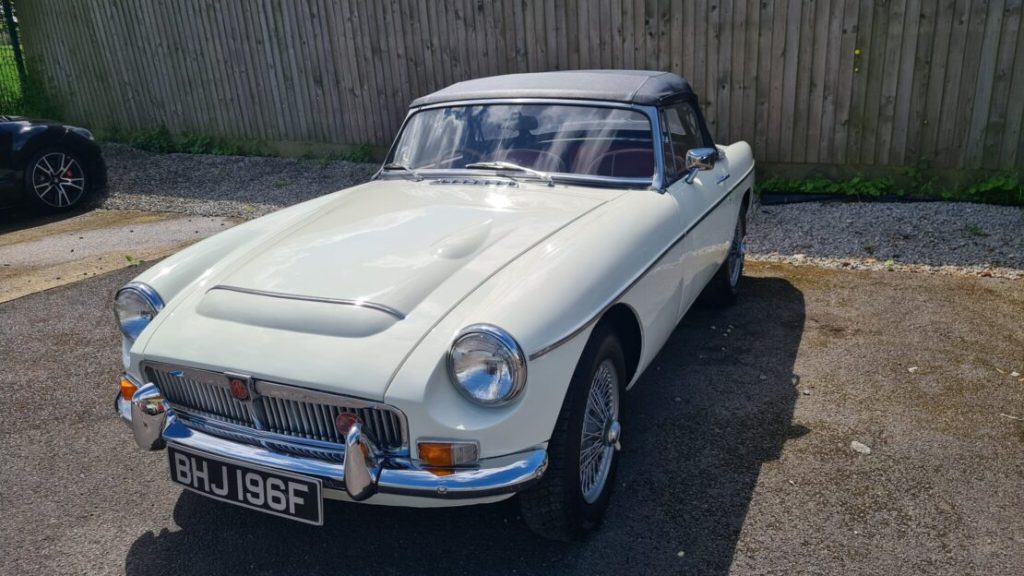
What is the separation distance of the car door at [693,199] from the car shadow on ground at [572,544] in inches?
26.3

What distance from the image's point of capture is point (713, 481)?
3131 mm

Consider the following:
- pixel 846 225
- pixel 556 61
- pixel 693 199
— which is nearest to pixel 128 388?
pixel 693 199

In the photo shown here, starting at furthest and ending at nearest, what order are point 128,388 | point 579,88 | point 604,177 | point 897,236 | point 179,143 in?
point 179,143 → point 897,236 → point 579,88 → point 604,177 → point 128,388

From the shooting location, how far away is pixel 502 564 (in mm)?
2695

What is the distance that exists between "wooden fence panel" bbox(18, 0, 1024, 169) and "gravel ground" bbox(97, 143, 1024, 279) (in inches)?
22.5

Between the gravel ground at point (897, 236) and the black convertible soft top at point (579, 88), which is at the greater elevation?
the black convertible soft top at point (579, 88)

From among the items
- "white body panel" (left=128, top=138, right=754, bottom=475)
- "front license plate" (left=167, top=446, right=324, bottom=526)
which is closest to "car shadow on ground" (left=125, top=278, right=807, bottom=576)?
"front license plate" (left=167, top=446, right=324, bottom=526)

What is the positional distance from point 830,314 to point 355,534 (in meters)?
3.33

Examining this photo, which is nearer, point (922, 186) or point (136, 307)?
point (136, 307)

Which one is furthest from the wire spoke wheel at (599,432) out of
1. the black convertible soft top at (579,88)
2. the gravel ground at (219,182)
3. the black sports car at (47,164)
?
the black sports car at (47,164)

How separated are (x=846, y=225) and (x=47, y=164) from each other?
794 centimetres

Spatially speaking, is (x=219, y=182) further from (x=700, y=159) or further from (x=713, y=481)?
(x=713, y=481)

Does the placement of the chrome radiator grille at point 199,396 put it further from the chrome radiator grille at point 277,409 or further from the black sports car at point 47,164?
the black sports car at point 47,164

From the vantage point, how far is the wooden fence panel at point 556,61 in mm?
6457
